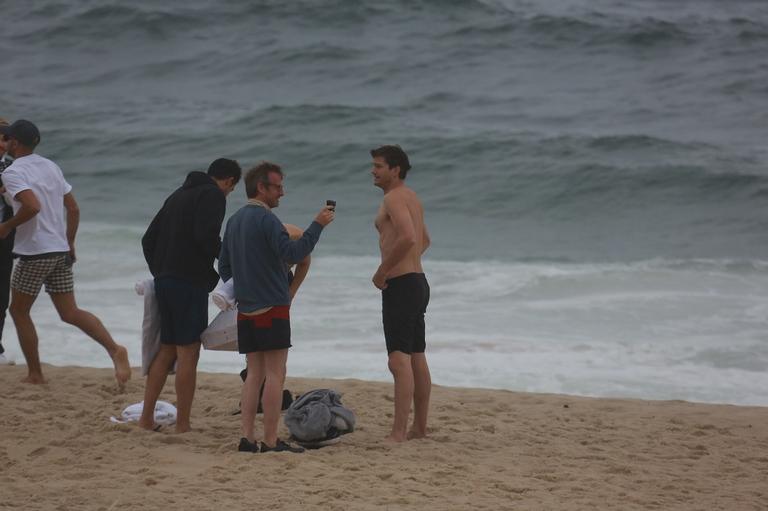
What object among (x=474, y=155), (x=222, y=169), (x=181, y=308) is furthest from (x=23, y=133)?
(x=474, y=155)

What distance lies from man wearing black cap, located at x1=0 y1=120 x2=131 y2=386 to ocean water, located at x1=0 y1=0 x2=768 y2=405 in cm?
205

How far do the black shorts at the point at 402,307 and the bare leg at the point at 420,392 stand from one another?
0.55ft

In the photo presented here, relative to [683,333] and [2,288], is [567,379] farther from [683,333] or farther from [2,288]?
[2,288]

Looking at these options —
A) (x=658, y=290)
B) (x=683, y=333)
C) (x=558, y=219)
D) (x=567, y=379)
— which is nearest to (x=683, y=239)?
(x=558, y=219)

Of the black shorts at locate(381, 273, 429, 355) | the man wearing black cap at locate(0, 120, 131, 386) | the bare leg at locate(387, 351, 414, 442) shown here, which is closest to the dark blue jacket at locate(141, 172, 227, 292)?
the black shorts at locate(381, 273, 429, 355)

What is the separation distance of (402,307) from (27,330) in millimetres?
2626

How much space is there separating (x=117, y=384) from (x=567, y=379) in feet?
11.5

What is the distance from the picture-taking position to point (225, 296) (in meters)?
5.49

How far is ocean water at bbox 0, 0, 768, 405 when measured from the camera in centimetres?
952

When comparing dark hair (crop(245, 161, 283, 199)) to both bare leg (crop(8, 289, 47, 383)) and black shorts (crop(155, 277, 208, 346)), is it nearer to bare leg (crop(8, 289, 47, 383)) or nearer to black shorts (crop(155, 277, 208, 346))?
black shorts (crop(155, 277, 208, 346))

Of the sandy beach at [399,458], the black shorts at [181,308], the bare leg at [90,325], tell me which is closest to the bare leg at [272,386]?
the sandy beach at [399,458]

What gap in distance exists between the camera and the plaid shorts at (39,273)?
657cm

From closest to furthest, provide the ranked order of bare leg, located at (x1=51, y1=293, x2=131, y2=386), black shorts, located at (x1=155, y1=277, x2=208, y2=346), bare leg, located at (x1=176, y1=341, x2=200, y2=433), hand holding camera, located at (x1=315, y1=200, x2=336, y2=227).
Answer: hand holding camera, located at (x1=315, y1=200, x2=336, y2=227), black shorts, located at (x1=155, y1=277, x2=208, y2=346), bare leg, located at (x1=176, y1=341, x2=200, y2=433), bare leg, located at (x1=51, y1=293, x2=131, y2=386)

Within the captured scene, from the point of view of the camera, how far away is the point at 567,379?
27.5 feet
